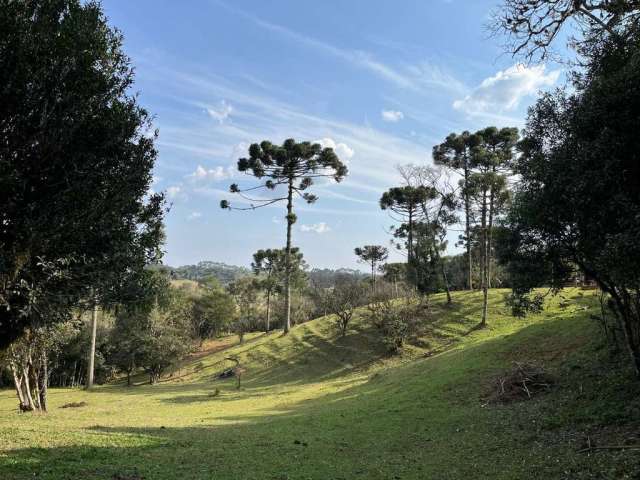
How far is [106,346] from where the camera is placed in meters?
51.9

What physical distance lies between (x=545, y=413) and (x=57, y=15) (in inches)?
644

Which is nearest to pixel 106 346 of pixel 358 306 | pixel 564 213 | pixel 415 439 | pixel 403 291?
pixel 358 306

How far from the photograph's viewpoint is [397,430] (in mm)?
15328

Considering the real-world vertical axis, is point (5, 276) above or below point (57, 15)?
below

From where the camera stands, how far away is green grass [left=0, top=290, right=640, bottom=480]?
9.85m

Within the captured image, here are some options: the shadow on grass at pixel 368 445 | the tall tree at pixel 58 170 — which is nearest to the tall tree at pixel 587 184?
the shadow on grass at pixel 368 445

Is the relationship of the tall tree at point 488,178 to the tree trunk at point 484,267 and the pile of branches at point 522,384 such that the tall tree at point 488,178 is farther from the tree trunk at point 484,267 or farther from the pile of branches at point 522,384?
the pile of branches at point 522,384

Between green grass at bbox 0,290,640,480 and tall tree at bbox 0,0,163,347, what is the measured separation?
3.58m

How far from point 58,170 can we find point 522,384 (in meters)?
16.3

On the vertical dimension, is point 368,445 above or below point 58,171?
below

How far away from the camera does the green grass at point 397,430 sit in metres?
9.85

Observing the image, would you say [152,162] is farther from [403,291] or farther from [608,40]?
[403,291]

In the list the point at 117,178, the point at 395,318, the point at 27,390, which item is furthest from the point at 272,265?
the point at 117,178

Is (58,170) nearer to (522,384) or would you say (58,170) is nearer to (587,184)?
(587,184)
